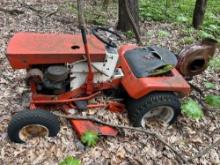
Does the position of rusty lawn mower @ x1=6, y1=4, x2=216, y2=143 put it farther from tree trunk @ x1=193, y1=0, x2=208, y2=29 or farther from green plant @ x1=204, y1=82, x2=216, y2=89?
tree trunk @ x1=193, y1=0, x2=208, y2=29

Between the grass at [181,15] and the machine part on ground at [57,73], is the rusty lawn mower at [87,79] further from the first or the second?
the grass at [181,15]

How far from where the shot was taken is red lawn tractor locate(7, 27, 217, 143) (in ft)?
12.7

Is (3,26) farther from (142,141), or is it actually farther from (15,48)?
(142,141)

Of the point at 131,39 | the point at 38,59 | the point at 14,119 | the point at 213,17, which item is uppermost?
the point at 38,59

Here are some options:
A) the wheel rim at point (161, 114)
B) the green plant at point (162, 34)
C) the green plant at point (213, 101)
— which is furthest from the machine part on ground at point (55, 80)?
the green plant at point (162, 34)

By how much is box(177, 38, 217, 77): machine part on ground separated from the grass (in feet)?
7.36

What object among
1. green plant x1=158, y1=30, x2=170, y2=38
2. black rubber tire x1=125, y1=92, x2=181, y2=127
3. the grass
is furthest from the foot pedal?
the grass

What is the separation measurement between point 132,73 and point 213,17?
226 inches

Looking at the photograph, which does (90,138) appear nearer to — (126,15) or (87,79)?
(87,79)

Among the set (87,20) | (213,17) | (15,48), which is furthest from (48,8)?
(15,48)

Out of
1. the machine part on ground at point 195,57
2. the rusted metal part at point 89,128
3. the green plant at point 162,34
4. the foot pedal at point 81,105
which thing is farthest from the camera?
the green plant at point 162,34

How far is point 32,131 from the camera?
394 centimetres

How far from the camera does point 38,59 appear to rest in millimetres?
3885

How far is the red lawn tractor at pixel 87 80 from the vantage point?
12.7ft
